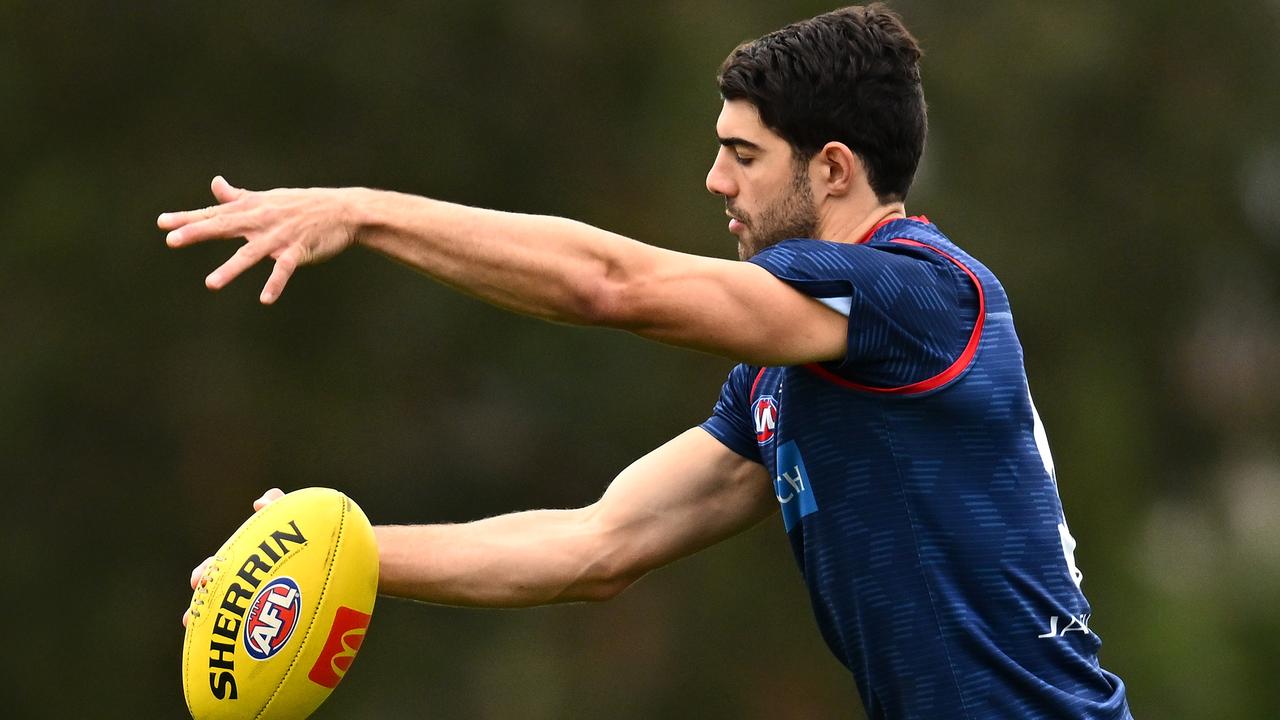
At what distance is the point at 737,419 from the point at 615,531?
470 millimetres

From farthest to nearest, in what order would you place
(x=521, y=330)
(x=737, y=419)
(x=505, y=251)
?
(x=521, y=330)
(x=737, y=419)
(x=505, y=251)

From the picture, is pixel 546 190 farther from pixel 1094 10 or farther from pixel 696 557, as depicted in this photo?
pixel 1094 10

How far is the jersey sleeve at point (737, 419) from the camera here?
559 cm

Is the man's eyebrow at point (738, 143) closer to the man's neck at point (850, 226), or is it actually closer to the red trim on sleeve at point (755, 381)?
the man's neck at point (850, 226)

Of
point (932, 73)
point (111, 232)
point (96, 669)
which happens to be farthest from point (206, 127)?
point (932, 73)

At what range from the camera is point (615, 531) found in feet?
18.5

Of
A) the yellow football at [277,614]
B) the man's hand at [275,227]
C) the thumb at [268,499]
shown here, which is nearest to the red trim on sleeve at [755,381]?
the yellow football at [277,614]

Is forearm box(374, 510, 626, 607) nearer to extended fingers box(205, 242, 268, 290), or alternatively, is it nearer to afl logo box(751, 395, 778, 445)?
afl logo box(751, 395, 778, 445)

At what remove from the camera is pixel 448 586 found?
544 cm

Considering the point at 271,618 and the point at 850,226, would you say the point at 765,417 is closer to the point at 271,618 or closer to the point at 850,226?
the point at 850,226

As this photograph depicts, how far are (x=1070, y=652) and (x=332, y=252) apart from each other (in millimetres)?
2043

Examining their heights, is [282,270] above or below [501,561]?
above

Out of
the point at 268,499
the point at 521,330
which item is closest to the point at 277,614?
the point at 268,499

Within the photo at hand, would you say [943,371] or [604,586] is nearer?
[943,371]
